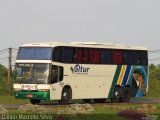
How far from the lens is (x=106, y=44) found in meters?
43.0

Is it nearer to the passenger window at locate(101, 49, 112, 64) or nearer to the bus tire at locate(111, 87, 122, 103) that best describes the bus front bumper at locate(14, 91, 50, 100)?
the passenger window at locate(101, 49, 112, 64)

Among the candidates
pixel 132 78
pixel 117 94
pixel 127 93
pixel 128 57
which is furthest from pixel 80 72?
pixel 127 93

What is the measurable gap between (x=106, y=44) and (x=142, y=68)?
3876 mm

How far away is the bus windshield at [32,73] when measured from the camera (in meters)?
37.8

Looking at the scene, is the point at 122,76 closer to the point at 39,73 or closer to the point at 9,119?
the point at 39,73

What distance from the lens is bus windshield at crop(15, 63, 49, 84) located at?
124 feet

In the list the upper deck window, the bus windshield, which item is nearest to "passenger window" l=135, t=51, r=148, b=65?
the upper deck window

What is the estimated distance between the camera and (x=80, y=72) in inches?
1599

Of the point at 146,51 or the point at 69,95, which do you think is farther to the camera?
the point at 146,51

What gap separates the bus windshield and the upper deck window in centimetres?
47

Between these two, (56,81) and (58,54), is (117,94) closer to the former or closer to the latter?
(56,81)

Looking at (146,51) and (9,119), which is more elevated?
(146,51)

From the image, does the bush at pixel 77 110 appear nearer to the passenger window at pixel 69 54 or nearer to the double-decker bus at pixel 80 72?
the double-decker bus at pixel 80 72

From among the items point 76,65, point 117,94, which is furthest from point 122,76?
point 76,65
